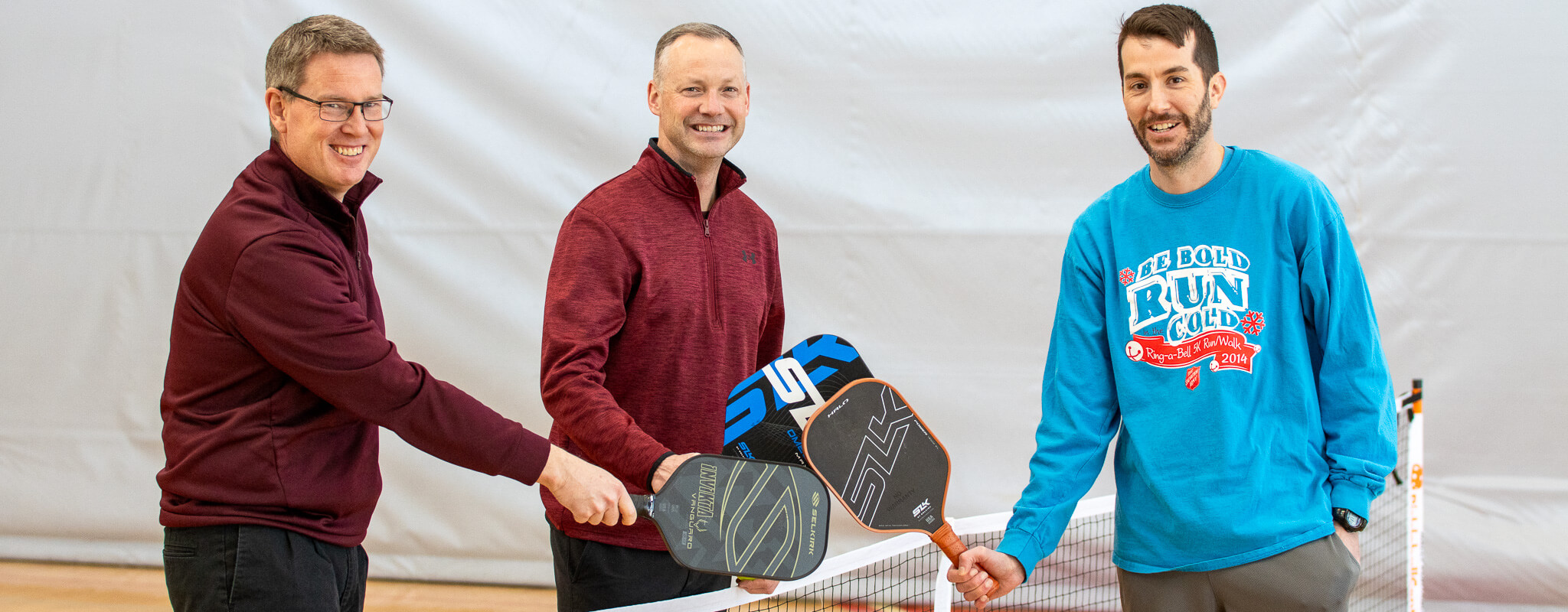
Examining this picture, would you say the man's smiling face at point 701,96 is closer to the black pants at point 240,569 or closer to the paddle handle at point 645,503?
the paddle handle at point 645,503

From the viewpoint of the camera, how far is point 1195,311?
1.50 metres

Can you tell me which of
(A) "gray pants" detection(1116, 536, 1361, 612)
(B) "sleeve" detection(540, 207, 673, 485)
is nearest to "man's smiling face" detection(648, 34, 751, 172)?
(B) "sleeve" detection(540, 207, 673, 485)

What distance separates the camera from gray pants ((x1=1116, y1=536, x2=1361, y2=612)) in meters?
1.45

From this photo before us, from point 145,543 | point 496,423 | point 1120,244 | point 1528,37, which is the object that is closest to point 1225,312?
point 1120,244

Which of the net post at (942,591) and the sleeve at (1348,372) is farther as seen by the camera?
the net post at (942,591)

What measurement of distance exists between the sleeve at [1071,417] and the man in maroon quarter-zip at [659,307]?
44cm

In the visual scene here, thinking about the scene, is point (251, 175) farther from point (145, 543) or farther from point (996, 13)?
point (145, 543)

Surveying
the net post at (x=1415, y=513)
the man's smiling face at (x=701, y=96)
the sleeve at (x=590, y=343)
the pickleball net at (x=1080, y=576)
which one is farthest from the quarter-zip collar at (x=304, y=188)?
the net post at (x=1415, y=513)

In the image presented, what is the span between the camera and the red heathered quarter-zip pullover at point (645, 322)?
64.3 inches

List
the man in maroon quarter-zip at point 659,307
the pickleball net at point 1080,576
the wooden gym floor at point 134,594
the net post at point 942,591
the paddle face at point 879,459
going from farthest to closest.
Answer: the wooden gym floor at point 134,594 < the pickleball net at point 1080,576 < the net post at point 942,591 < the man in maroon quarter-zip at point 659,307 < the paddle face at point 879,459

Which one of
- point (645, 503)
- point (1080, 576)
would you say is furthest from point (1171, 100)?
point (1080, 576)

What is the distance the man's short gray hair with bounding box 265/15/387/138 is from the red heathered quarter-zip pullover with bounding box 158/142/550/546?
4.3 inches

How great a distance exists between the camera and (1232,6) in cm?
345

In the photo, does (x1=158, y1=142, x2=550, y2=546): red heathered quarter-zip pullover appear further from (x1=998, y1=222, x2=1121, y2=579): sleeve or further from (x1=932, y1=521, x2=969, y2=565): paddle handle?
(x1=998, y1=222, x2=1121, y2=579): sleeve
